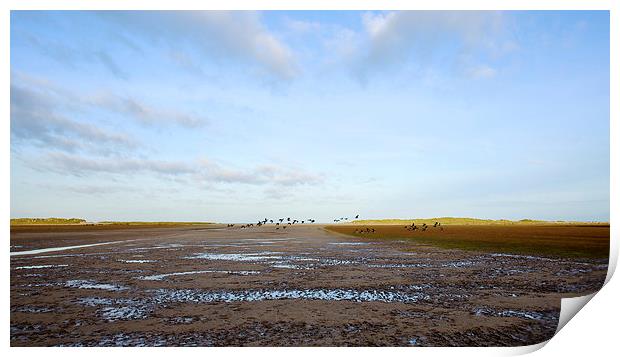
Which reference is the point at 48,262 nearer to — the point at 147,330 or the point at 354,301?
the point at 147,330

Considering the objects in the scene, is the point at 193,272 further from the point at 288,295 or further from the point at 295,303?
the point at 295,303

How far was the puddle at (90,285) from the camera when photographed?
38.3ft

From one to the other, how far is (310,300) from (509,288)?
6101mm

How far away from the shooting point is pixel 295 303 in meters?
9.80

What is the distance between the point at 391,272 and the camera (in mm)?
14516

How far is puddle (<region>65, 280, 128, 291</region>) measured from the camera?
1167 centimetres

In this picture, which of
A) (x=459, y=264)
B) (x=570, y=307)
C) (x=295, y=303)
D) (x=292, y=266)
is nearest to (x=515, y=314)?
(x=570, y=307)

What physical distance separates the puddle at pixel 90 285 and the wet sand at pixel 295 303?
0.11 feet

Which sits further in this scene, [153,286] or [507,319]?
[153,286]

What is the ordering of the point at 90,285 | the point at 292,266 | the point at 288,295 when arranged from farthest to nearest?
the point at 292,266
the point at 90,285
the point at 288,295

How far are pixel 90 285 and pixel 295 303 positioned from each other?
700 cm

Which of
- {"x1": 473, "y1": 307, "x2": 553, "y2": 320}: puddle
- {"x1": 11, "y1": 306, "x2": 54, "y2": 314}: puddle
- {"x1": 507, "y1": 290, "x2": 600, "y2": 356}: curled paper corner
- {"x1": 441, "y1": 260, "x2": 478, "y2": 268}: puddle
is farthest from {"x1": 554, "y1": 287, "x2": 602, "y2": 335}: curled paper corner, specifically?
{"x1": 11, "y1": 306, "x2": 54, "y2": 314}: puddle

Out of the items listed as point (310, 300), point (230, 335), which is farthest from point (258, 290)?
point (230, 335)
